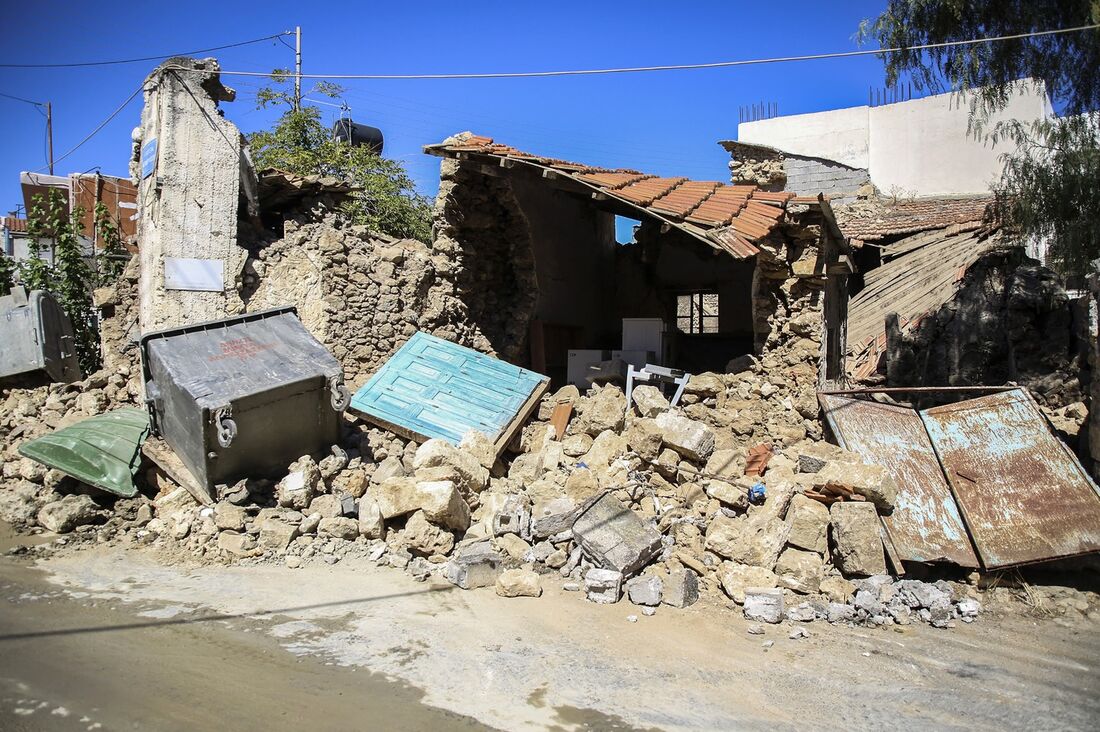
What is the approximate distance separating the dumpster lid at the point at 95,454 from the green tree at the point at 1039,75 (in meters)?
9.91

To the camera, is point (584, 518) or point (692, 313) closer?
point (584, 518)

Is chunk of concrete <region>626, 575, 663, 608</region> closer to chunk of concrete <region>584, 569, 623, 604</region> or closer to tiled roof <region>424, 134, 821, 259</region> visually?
chunk of concrete <region>584, 569, 623, 604</region>

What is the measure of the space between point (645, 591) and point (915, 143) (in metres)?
17.2

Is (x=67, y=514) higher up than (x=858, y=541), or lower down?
higher up

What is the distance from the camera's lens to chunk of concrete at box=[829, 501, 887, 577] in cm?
538

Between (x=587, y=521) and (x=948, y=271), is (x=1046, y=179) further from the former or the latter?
(x=587, y=521)

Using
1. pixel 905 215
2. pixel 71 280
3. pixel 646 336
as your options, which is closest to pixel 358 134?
pixel 71 280

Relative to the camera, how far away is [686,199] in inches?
329

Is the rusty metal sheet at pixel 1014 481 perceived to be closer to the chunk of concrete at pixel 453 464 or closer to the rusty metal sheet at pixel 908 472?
the rusty metal sheet at pixel 908 472

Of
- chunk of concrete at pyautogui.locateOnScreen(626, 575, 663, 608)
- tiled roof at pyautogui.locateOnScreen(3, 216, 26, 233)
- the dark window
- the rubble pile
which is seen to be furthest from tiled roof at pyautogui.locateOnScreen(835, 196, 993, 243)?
tiled roof at pyautogui.locateOnScreen(3, 216, 26, 233)

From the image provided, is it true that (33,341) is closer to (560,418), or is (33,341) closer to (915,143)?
(560,418)

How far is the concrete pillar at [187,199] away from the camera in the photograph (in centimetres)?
830

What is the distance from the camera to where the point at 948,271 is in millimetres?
12484

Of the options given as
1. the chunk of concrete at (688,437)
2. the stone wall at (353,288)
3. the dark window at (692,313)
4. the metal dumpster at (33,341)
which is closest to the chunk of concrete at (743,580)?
the chunk of concrete at (688,437)
